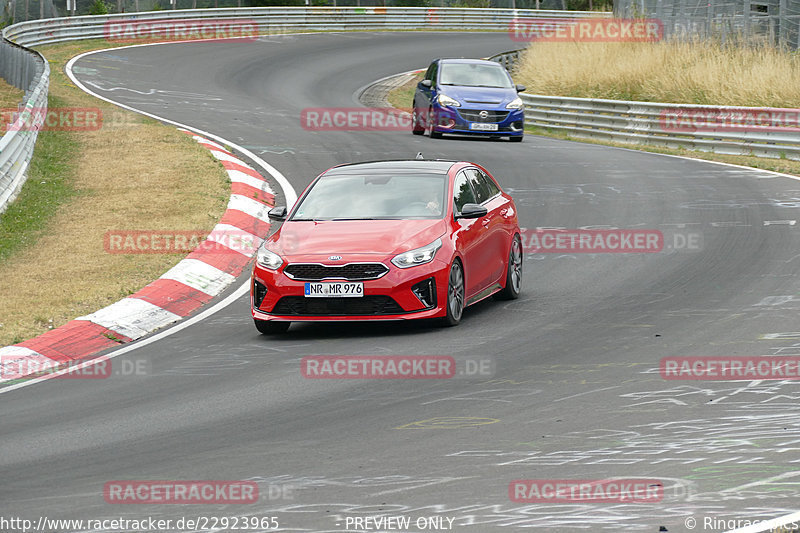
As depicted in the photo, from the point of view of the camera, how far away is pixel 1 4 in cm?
4581

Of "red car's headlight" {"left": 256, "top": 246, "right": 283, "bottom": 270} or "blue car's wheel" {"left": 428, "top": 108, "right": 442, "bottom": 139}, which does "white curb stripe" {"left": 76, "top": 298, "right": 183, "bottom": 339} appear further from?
"blue car's wheel" {"left": 428, "top": 108, "right": 442, "bottom": 139}

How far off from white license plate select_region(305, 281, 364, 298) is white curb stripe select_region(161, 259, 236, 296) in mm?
2865

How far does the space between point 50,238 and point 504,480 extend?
1049cm

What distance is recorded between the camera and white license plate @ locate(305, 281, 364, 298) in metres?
10.7

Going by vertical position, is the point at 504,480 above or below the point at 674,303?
above

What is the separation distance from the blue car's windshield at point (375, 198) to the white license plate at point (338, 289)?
3.73 ft

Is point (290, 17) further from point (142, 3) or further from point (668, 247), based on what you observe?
point (668, 247)

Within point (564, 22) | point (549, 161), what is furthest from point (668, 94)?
point (564, 22)

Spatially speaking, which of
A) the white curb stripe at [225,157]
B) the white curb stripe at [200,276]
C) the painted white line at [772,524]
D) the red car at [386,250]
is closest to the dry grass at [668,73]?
the white curb stripe at [225,157]

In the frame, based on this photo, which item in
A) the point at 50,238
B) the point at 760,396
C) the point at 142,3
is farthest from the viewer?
the point at 142,3

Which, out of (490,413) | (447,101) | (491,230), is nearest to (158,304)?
A: (491,230)
